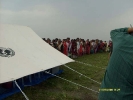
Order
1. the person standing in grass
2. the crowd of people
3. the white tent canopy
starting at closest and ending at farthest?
the person standing in grass → the white tent canopy → the crowd of people

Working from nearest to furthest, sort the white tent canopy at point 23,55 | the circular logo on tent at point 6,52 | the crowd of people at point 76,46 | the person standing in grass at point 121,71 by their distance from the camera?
1. the person standing in grass at point 121,71
2. the white tent canopy at point 23,55
3. the circular logo on tent at point 6,52
4. the crowd of people at point 76,46

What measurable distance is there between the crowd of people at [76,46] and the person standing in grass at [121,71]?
28.0ft

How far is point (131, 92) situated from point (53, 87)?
4052 mm

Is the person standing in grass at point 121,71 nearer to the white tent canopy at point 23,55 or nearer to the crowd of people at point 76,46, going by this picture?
the white tent canopy at point 23,55

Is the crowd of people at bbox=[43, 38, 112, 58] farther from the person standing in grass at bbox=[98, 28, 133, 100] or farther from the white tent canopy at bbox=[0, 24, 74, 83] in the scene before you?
the person standing in grass at bbox=[98, 28, 133, 100]

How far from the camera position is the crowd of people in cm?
1013

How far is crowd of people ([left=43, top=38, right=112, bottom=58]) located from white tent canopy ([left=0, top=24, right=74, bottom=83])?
135 inches

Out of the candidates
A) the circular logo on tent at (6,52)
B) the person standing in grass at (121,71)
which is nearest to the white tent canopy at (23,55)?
the circular logo on tent at (6,52)

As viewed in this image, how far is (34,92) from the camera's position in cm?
461

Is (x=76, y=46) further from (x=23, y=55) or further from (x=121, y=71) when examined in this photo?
(x=121, y=71)

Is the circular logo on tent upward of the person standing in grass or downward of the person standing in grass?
downward

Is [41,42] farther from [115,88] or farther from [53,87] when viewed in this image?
[115,88]

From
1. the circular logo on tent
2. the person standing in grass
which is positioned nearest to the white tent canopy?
the circular logo on tent

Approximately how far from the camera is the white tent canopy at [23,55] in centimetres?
408
